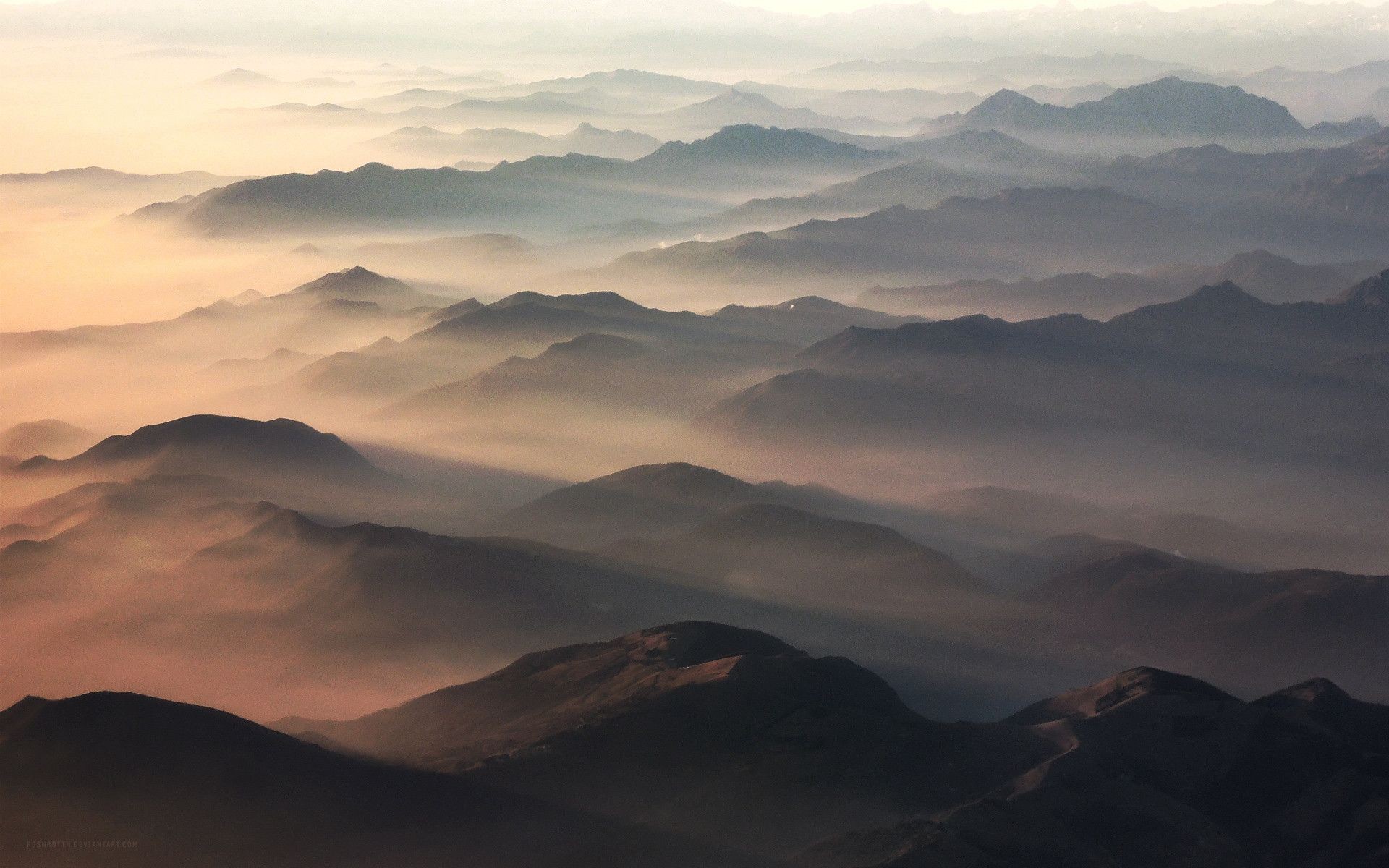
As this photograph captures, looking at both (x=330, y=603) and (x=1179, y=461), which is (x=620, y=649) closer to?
(x=330, y=603)

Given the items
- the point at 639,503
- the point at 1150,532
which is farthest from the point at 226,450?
the point at 1150,532

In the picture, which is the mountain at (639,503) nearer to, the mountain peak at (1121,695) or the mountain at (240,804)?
the mountain peak at (1121,695)

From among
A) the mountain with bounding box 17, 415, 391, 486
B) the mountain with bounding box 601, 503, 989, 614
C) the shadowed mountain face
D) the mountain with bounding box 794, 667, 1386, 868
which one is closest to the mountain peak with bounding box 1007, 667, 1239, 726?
the mountain with bounding box 794, 667, 1386, 868

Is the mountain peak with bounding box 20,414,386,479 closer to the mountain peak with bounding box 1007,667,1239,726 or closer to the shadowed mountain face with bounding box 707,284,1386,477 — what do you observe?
the shadowed mountain face with bounding box 707,284,1386,477

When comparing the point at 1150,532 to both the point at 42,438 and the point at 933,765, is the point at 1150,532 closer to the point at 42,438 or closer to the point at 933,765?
the point at 933,765

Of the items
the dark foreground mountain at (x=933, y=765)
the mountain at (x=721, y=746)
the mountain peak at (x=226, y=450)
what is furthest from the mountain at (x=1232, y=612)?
the mountain peak at (x=226, y=450)
